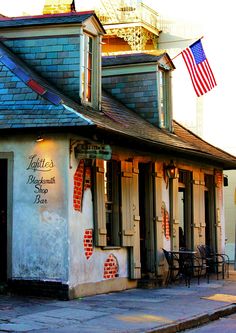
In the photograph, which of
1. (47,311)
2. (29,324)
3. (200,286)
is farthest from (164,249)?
(29,324)

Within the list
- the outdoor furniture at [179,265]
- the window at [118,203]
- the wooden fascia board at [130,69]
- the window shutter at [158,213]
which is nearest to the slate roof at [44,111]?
the window at [118,203]

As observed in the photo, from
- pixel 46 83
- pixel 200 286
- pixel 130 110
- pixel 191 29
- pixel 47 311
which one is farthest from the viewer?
pixel 191 29

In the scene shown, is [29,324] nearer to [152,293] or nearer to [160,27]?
[152,293]

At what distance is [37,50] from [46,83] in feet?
2.82

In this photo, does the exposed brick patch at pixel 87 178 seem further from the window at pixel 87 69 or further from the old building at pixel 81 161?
the window at pixel 87 69

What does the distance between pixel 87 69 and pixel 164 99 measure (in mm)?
4270

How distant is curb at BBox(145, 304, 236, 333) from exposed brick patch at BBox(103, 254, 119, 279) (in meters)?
2.63

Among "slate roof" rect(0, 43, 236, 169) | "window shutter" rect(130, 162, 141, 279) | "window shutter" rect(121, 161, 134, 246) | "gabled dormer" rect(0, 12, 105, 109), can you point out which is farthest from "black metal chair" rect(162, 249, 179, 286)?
"gabled dormer" rect(0, 12, 105, 109)

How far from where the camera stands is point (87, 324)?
10531 millimetres

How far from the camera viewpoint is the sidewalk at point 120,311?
1028cm

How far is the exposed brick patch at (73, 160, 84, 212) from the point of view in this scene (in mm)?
13453

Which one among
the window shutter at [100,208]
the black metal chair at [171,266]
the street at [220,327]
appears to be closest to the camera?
the street at [220,327]

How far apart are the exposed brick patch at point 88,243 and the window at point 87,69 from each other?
2811 mm

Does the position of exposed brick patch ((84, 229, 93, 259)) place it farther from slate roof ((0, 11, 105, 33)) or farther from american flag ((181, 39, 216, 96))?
american flag ((181, 39, 216, 96))
